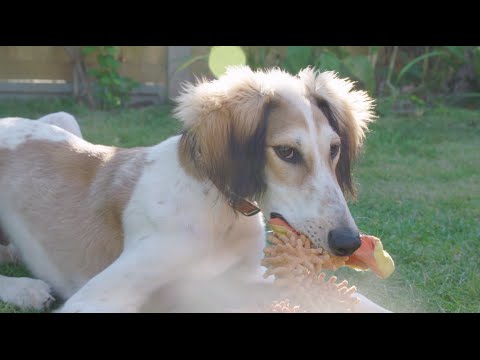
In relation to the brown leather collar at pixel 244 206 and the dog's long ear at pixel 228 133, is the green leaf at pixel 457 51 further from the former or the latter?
the brown leather collar at pixel 244 206

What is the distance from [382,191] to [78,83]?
18.6 feet

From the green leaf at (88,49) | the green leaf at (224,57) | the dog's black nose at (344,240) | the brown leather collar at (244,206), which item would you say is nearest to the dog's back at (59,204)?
the brown leather collar at (244,206)

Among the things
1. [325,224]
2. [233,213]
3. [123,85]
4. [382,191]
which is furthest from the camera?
[123,85]

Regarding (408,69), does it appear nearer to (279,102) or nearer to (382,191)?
(382,191)

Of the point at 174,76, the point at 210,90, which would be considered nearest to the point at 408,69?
the point at 174,76

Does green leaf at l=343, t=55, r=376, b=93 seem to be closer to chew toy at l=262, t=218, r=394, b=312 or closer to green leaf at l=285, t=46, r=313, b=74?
green leaf at l=285, t=46, r=313, b=74

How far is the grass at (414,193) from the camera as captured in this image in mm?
3951

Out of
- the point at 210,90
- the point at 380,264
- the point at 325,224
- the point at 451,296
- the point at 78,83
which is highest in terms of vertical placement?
the point at 210,90

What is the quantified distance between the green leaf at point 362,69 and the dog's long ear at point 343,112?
592 cm

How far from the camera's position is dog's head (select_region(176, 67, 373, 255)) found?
2896 mm

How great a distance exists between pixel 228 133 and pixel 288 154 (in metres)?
0.30

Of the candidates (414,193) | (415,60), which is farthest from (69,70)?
(414,193)

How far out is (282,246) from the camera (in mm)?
2965

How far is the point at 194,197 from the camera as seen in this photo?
324 centimetres
